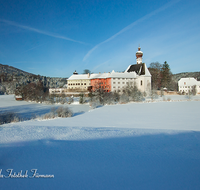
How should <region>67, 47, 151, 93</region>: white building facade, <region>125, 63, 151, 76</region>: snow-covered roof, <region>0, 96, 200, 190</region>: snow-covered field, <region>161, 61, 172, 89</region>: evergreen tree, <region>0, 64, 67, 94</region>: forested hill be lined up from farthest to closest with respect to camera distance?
<region>0, 64, 67, 94</region>: forested hill
<region>161, 61, 172, 89</region>: evergreen tree
<region>125, 63, 151, 76</region>: snow-covered roof
<region>67, 47, 151, 93</region>: white building facade
<region>0, 96, 200, 190</region>: snow-covered field

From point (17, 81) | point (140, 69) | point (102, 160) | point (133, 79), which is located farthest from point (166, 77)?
point (17, 81)

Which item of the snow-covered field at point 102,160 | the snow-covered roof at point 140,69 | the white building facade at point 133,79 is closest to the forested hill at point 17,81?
the white building facade at point 133,79

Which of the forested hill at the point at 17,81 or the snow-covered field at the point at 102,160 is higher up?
the forested hill at the point at 17,81

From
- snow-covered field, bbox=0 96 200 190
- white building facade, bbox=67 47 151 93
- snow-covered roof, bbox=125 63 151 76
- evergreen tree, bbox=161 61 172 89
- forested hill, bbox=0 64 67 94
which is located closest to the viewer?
snow-covered field, bbox=0 96 200 190

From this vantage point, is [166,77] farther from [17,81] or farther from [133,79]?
[17,81]

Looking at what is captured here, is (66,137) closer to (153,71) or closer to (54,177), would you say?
(54,177)

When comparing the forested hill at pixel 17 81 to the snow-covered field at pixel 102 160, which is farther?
the forested hill at pixel 17 81

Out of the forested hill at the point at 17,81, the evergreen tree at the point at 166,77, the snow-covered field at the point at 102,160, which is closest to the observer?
the snow-covered field at the point at 102,160

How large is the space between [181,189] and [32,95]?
32.4m

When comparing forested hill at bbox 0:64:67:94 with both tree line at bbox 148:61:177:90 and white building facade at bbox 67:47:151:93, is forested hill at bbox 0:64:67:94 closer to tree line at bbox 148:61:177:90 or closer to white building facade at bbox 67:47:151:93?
white building facade at bbox 67:47:151:93

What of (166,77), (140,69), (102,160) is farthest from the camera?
(166,77)

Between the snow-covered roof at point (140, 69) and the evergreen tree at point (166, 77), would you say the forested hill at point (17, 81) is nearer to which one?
the snow-covered roof at point (140, 69)

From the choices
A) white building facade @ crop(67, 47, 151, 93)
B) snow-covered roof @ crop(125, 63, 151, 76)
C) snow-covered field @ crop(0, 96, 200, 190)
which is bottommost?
snow-covered field @ crop(0, 96, 200, 190)

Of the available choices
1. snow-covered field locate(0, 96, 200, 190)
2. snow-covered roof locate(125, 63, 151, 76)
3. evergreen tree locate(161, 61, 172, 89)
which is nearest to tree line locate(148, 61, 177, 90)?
evergreen tree locate(161, 61, 172, 89)
